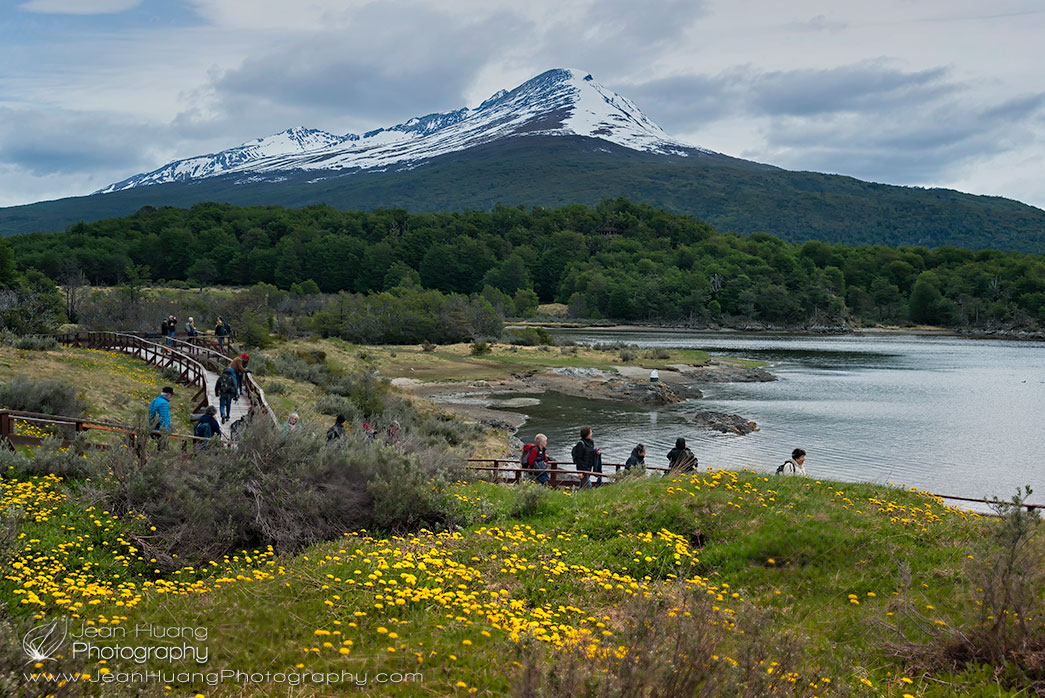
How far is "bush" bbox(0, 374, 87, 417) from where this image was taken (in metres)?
17.4

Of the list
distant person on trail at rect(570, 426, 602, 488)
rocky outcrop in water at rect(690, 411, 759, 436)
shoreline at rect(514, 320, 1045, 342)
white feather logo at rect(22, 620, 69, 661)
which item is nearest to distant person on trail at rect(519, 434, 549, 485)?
distant person on trail at rect(570, 426, 602, 488)

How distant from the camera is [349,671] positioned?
570 centimetres

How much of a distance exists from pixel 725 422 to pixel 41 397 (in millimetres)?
26501

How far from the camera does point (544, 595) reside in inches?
297

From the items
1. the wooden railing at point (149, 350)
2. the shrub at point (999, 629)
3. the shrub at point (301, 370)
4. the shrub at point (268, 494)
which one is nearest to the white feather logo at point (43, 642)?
the shrub at point (268, 494)

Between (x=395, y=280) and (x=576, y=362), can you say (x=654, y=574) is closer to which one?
(x=576, y=362)

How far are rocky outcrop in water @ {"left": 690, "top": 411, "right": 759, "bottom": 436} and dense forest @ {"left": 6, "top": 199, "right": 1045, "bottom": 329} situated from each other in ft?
252

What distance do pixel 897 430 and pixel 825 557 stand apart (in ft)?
92.4

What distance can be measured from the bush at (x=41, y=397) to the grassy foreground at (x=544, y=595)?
7.91m

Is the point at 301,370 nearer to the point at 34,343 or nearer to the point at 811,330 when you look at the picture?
the point at 34,343

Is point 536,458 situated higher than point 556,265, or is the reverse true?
point 556,265

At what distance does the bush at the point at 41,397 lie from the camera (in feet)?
57.1

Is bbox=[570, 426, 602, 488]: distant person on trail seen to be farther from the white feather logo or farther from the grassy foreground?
the white feather logo

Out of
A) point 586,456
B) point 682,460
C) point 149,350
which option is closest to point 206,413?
point 586,456
